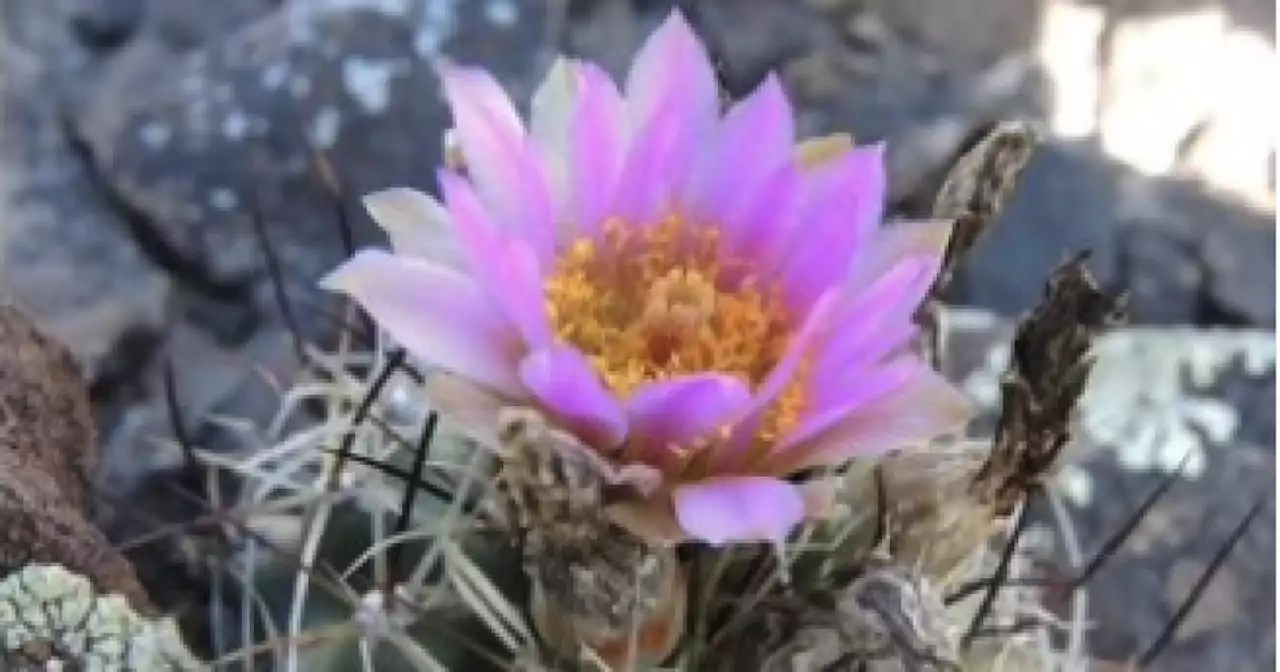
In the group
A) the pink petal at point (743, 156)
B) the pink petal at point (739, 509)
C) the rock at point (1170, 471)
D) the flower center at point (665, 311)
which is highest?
the pink petal at point (743, 156)

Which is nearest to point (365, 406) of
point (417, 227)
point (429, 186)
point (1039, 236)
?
point (417, 227)

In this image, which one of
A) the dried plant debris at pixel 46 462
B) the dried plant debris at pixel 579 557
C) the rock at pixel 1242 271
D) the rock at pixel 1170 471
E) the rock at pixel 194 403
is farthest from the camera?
the rock at pixel 1242 271

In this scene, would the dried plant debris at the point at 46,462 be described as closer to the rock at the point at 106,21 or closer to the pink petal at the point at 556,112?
the pink petal at the point at 556,112

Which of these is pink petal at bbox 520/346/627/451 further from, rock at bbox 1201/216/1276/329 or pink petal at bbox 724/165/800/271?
rock at bbox 1201/216/1276/329

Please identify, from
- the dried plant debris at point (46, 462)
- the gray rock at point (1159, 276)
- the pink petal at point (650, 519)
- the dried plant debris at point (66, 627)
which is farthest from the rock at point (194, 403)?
the gray rock at point (1159, 276)

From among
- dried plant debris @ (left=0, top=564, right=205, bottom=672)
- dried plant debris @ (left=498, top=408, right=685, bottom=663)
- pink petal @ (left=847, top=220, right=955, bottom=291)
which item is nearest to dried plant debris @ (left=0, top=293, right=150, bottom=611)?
dried plant debris @ (left=0, top=564, right=205, bottom=672)

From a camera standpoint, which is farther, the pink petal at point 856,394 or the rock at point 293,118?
the rock at point 293,118
